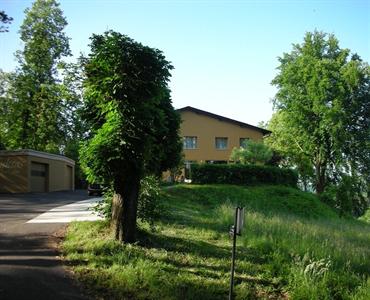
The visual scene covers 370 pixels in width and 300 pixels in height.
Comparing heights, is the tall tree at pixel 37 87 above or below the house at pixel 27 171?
above

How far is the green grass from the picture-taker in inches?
340

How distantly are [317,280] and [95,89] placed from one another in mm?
6630

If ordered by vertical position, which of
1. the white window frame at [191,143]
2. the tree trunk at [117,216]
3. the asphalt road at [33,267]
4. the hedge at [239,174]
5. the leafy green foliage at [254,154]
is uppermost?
the white window frame at [191,143]

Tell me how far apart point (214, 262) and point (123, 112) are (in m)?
4.08

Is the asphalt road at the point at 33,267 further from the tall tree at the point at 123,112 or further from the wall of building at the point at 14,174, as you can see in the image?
the wall of building at the point at 14,174

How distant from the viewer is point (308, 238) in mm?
12617

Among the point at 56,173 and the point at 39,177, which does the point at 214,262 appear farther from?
the point at 56,173

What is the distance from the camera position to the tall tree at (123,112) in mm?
10617

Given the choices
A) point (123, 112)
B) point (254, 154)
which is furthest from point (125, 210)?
point (254, 154)

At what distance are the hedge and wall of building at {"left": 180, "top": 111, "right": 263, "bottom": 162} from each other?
16898 mm

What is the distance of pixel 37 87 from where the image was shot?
44.3 meters

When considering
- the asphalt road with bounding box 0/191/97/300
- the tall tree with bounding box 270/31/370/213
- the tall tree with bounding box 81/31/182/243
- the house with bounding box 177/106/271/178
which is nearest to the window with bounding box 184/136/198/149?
the house with bounding box 177/106/271/178

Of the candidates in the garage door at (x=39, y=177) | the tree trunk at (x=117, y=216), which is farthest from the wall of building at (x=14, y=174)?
the tree trunk at (x=117, y=216)

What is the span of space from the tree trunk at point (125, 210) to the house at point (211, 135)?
37530 mm
